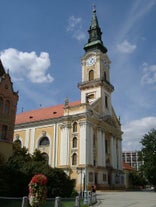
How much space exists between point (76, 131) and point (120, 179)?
16.8m

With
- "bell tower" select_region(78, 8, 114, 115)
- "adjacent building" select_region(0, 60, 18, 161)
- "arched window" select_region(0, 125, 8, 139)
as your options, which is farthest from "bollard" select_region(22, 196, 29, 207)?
"bell tower" select_region(78, 8, 114, 115)

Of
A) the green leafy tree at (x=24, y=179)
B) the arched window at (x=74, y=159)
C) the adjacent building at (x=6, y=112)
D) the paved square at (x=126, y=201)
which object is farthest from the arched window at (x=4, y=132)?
the arched window at (x=74, y=159)

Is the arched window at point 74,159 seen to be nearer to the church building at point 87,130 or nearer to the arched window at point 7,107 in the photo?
the church building at point 87,130

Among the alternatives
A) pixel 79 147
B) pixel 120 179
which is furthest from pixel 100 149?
pixel 120 179

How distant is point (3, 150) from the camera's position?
30.9 m

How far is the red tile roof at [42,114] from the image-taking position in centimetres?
6075

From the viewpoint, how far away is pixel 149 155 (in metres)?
48.3

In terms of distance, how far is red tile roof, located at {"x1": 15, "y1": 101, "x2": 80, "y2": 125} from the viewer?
199ft

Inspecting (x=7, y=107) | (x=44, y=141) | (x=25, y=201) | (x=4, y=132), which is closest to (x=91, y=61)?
(x=44, y=141)

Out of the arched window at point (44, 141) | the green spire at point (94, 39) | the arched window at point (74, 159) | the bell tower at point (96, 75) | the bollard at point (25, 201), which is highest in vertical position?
the green spire at point (94, 39)

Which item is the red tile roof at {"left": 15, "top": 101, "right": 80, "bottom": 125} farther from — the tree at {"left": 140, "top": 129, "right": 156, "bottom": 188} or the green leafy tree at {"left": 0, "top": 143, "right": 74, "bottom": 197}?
the green leafy tree at {"left": 0, "top": 143, "right": 74, "bottom": 197}

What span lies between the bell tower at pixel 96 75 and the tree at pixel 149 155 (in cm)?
1259

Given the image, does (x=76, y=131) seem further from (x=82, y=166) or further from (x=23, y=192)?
(x=23, y=192)

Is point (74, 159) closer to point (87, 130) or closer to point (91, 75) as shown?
point (87, 130)
